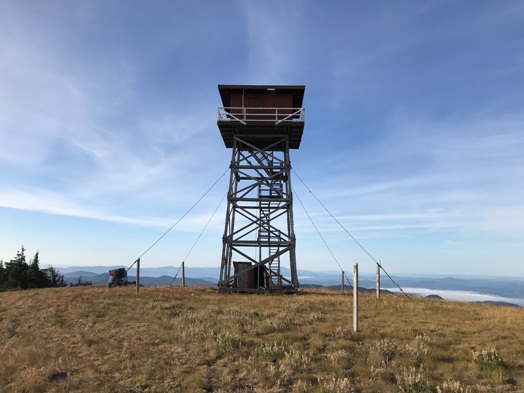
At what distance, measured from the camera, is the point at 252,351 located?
31.6ft

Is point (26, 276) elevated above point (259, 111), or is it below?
below

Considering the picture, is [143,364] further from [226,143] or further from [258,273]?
[226,143]

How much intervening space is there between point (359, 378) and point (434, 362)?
87.4 inches

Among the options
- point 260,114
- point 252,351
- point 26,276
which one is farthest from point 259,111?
point 26,276

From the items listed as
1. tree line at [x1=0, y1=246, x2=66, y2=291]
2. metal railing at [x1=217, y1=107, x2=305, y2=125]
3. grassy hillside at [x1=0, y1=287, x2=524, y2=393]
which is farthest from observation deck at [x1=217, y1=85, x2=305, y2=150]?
tree line at [x1=0, y1=246, x2=66, y2=291]

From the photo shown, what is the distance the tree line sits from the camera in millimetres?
53594

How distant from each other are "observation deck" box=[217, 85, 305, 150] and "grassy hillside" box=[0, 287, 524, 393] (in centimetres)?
1334

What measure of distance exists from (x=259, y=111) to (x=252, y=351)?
18746 mm

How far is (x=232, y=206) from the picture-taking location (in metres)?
24.6

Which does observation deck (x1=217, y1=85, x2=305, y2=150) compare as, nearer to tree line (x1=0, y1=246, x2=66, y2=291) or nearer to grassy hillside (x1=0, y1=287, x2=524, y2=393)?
grassy hillside (x1=0, y1=287, x2=524, y2=393)

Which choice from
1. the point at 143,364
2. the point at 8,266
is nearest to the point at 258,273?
the point at 143,364

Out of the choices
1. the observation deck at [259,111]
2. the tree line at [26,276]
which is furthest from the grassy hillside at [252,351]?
→ the tree line at [26,276]

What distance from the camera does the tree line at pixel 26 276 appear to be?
53.6 meters

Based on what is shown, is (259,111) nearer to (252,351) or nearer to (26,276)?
(252,351)
